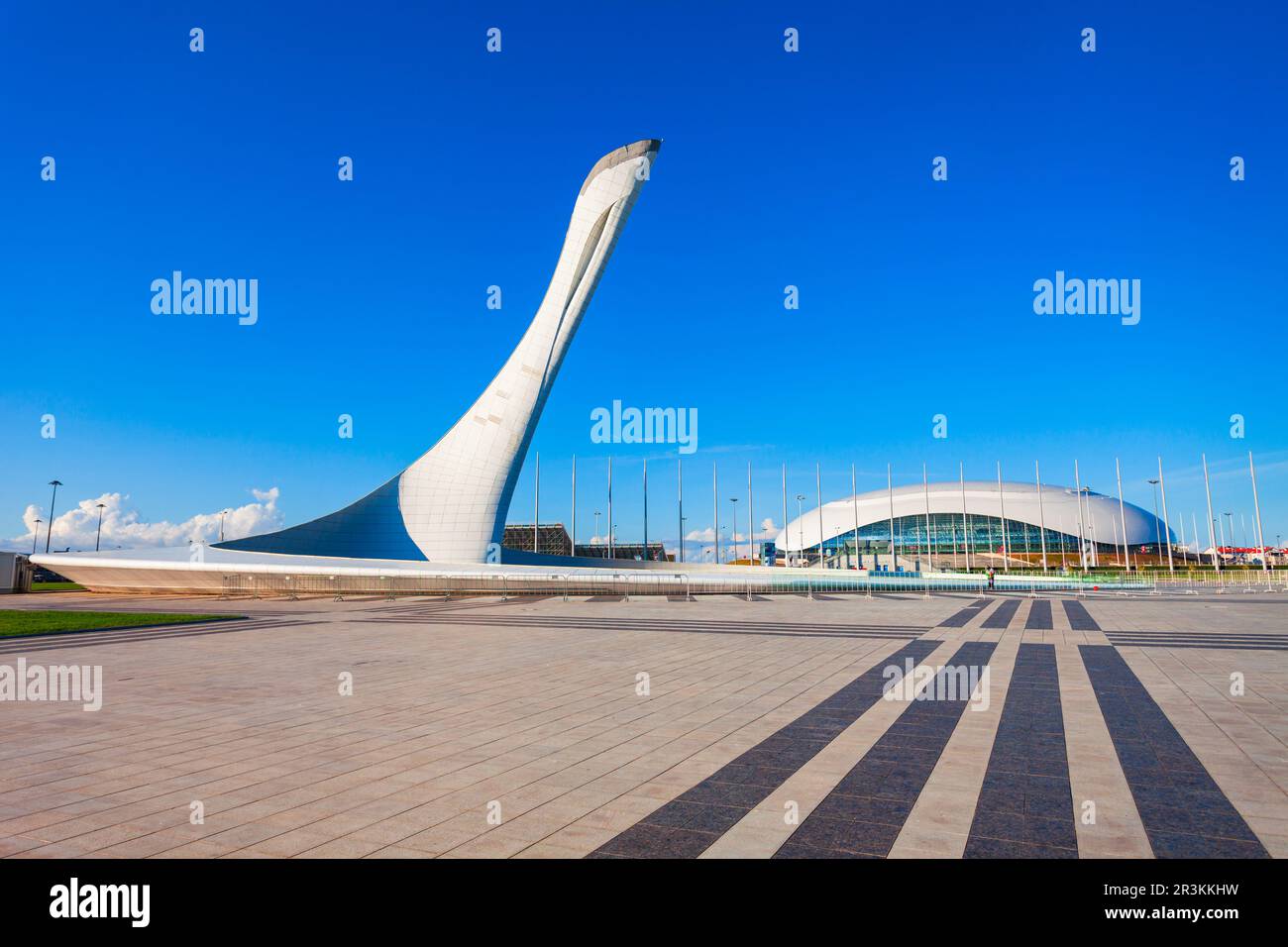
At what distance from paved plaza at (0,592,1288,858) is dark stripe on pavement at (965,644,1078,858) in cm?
2

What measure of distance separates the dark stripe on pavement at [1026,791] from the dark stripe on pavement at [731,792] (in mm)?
1172

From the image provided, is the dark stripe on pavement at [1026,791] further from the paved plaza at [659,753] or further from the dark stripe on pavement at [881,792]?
the dark stripe on pavement at [881,792]

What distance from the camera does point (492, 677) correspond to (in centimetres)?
894

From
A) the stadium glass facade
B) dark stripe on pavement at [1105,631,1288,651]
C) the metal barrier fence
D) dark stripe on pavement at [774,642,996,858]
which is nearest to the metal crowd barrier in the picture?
the metal barrier fence

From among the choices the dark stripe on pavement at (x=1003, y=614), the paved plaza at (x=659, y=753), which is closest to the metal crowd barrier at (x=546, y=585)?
the dark stripe on pavement at (x=1003, y=614)

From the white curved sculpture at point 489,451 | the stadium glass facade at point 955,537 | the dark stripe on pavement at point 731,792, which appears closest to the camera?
the dark stripe on pavement at point 731,792

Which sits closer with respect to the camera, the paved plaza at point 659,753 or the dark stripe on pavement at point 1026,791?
the dark stripe on pavement at point 1026,791

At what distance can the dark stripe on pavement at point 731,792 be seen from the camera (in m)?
3.59

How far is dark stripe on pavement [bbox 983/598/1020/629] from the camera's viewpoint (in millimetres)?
15516

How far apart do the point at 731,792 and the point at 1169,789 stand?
2.61 meters
